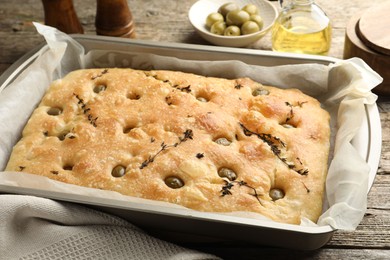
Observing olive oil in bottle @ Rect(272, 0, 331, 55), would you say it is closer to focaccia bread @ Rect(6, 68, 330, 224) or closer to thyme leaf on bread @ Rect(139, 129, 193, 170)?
focaccia bread @ Rect(6, 68, 330, 224)

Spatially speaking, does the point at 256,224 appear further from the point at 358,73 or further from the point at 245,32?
the point at 245,32

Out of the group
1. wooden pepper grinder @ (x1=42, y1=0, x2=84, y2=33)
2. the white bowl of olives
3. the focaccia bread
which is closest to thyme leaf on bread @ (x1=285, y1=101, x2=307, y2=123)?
the focaccia bread

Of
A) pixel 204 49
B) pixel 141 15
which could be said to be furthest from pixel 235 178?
pixel 141 15

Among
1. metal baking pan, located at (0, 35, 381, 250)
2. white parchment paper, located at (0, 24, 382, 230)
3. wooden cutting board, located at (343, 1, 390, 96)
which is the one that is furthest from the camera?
wooden cutting board, located at (343, 1, 390, 96)

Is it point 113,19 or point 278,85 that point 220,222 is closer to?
point 278,85

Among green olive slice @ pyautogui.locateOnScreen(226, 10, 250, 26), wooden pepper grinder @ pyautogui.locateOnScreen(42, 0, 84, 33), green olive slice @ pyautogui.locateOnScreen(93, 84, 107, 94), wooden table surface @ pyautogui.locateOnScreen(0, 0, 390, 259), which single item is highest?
wooden pepper grinder @ pyautogui.locateOnScreen(42, 0, 84, 33)

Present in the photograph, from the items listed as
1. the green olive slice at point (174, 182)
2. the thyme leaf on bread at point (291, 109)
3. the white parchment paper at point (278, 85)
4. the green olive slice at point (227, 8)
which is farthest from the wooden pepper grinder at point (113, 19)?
the green olive slice at point (174, 182)

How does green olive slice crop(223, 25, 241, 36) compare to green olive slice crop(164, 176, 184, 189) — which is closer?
green olive slice crop(164, 176, 184, 189)

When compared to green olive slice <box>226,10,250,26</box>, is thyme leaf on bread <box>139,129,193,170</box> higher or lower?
higher

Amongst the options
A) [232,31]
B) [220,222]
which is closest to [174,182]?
[220,222]

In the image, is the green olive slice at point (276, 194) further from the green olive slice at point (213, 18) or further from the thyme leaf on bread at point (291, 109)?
the green olive slice at point (213, 18)
